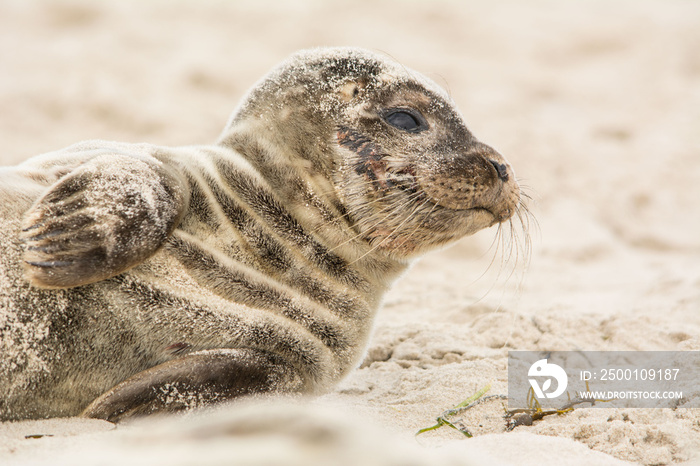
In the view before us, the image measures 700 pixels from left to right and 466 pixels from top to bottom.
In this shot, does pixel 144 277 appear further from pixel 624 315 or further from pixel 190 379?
pixel 624 315

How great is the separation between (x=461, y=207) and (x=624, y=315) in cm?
161

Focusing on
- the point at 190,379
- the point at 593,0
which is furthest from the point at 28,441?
the point at 593,0

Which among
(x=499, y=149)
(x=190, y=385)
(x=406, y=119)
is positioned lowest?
(x=190, y=385)

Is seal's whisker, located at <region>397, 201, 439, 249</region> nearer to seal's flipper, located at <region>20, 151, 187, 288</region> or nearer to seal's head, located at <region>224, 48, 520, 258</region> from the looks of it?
seal's head, located at <region>224, 48, 520, 258</region>

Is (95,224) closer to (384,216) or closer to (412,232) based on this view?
A: (384,216)

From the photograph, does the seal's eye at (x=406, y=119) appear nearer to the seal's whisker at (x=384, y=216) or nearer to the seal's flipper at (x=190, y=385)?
the seal's whisker at (x=384, y=216)

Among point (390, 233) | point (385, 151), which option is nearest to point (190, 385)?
point (390, 233)

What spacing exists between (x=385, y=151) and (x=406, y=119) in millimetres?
201

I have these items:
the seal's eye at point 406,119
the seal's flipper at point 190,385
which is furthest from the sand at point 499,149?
the seal's eye at point 406,119

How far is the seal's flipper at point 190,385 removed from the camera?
2.27 meters

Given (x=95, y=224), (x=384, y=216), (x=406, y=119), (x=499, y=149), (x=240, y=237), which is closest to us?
(x=95, y=224)

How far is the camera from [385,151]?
2.84 meters

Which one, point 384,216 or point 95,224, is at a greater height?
point 384,216

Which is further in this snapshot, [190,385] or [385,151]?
[385,151]
